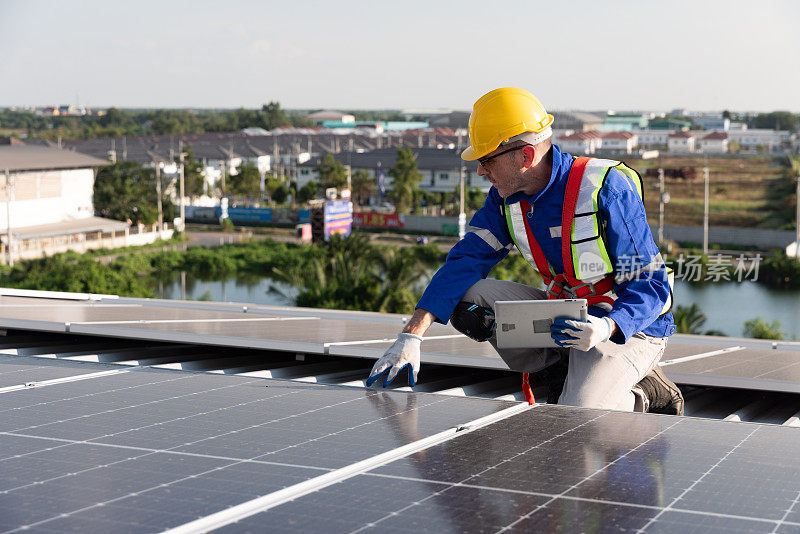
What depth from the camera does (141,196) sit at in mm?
77250

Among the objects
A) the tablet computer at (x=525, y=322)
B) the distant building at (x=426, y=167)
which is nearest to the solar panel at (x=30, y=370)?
the tablet computer at (x=525, y=322)

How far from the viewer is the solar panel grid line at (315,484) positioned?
2.73 meters

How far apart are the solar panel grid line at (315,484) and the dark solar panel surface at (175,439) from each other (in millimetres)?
58

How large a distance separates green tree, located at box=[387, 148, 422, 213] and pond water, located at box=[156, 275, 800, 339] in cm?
2564

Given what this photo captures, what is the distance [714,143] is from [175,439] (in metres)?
142

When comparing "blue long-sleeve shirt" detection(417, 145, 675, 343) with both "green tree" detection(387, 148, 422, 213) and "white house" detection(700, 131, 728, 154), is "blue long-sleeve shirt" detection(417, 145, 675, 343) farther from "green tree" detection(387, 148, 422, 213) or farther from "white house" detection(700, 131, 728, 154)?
"white house" detection(700, 131, 728, 154)

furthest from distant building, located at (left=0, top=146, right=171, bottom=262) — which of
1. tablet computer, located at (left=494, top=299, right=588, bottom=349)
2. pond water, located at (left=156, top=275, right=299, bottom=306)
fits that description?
tablet computer, located at (left=494, top=299, right=588, bottom=349)

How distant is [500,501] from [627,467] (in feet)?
1.99

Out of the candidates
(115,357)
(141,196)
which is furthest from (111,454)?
(141,196)

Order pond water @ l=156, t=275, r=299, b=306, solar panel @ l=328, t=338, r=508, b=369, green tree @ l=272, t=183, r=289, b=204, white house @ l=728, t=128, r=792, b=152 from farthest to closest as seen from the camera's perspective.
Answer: white house @ l=728, t=128, r=792, b=152, green tree @ l=272, t=183, r=289, b=204, pond water @ l=156, t=275, r=299, b=306, solar panel @ l=328, t=338, r=508, b=369

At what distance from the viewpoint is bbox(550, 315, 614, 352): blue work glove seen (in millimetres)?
4516

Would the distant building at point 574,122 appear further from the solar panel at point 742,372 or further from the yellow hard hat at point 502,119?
Result: the yellow hard hat at point 502,119

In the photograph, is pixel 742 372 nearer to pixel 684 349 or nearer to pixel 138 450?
pixel 684 349

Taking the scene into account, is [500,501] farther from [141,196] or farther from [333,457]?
[141,196]
